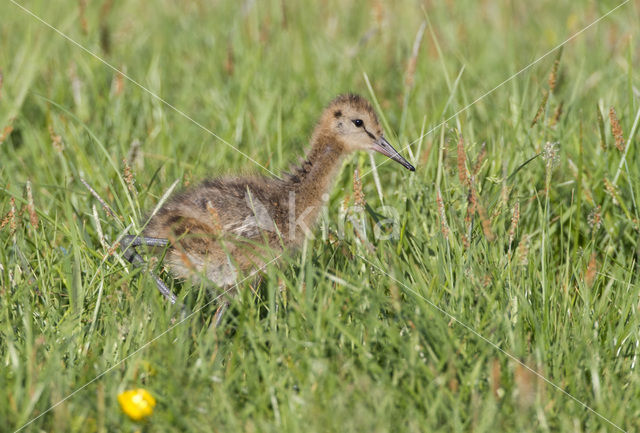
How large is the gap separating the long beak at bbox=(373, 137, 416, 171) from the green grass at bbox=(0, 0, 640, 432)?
0.15m

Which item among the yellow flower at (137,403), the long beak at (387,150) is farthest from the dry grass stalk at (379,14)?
the yellow flower at (137,403)

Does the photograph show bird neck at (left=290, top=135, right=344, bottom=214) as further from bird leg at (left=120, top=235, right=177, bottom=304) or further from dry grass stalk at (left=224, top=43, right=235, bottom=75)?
dry grass stalk at (left=224, top=43, right=235, bottom=75)

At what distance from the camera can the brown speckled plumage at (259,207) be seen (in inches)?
133

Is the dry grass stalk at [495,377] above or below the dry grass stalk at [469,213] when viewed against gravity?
below

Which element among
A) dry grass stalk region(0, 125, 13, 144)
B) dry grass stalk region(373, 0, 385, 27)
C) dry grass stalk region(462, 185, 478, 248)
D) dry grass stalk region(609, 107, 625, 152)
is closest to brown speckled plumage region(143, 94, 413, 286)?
dry grass stalk region(462, 185, 478, 248)

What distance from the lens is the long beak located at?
383 cm

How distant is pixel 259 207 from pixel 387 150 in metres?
0.74

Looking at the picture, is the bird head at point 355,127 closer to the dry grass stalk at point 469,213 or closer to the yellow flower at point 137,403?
the dry grass stalk at point 469,213

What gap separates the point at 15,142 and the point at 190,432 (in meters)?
3.00

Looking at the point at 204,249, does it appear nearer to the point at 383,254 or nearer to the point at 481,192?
the point at 383,254

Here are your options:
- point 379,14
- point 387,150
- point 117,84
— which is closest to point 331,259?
point 387,150

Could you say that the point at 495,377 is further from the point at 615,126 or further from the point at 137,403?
the point at 615,126

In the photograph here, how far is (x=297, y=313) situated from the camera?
3.02 m

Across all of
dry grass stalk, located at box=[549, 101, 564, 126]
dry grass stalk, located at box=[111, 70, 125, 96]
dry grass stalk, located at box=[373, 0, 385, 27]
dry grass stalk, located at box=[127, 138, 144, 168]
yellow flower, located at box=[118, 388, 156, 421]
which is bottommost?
yellow flower, located at box=[118, 388, 156, 421]
